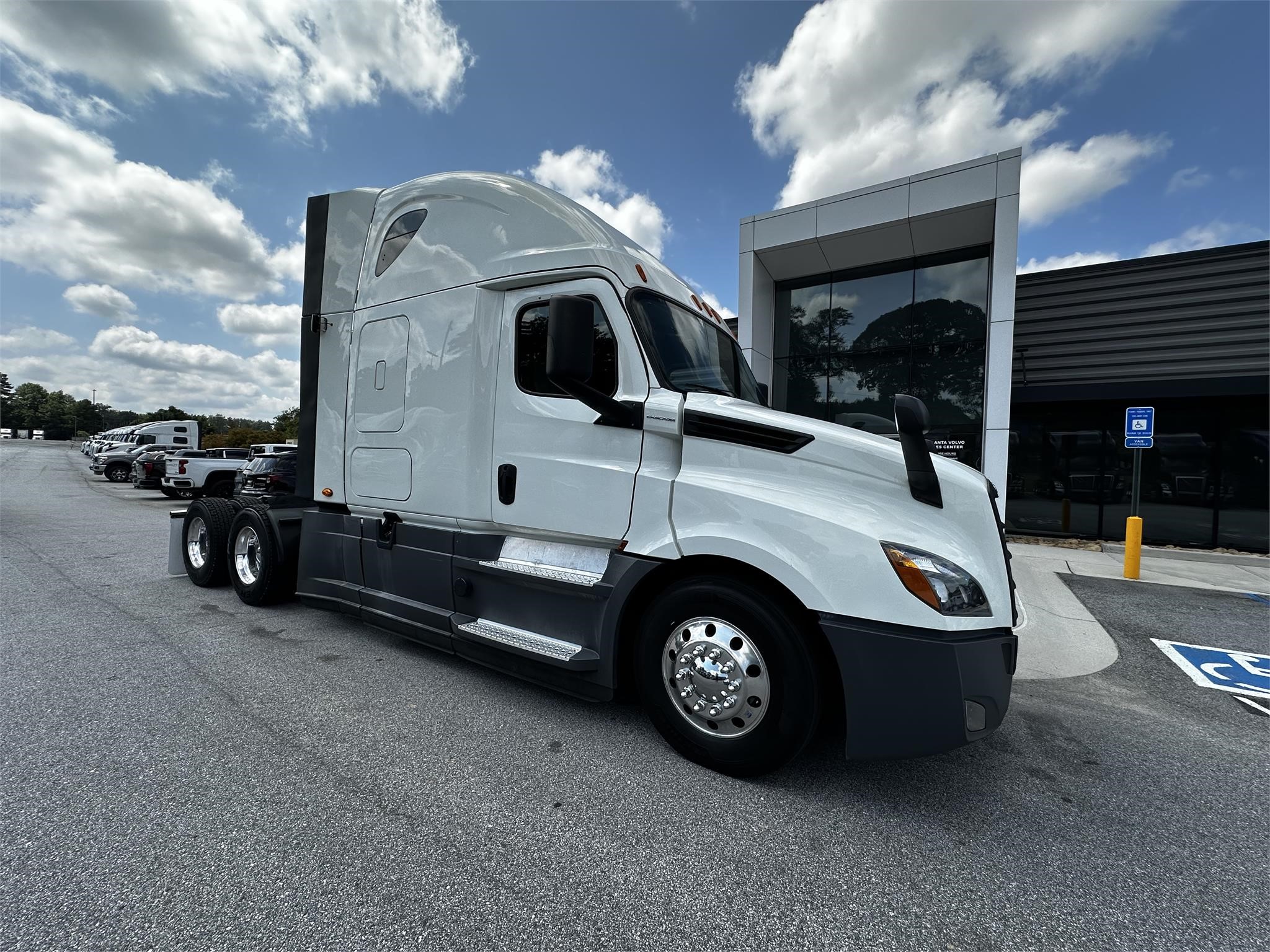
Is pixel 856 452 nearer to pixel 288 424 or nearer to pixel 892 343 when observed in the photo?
pixel 892 343

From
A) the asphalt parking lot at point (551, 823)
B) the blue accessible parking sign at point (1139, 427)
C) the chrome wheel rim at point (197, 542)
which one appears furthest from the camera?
the blue accessible parking sign at point (1139, 427)

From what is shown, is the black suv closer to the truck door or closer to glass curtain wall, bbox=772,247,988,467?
the truck door

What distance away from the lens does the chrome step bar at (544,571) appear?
3.00m

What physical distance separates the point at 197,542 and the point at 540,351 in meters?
5.24

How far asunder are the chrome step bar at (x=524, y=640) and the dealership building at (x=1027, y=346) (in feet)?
31.2

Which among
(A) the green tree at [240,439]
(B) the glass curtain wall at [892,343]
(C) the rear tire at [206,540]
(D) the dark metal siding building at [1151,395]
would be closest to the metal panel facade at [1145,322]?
(D) the dark metal siding building at [1151,395]

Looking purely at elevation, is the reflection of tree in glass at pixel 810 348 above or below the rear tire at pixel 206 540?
above

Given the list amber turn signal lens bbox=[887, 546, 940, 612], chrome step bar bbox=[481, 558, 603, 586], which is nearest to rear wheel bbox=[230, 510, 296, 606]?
chrome step bar bbox=[481, 558, 603, 586]

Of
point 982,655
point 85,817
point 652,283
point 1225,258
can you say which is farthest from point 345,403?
point 1225,258

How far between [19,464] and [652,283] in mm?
47004

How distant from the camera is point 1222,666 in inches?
175

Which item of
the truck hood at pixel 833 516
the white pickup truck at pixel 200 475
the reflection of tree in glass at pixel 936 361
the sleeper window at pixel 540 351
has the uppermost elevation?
the reflection of tree in glass at pixel 936 361

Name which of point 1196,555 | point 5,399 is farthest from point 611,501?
point 5,399

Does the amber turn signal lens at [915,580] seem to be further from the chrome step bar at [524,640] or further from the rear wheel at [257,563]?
the rear wheel at [257,563]
